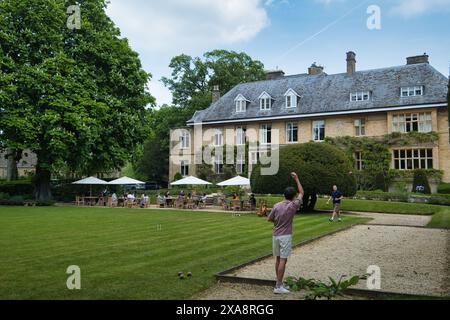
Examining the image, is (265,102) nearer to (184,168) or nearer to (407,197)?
(184,168)

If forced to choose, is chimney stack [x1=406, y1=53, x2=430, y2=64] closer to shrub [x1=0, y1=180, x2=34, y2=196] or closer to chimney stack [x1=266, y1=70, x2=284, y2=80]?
chimney stack [x1=266, y1=70, x2=284, y2=80]

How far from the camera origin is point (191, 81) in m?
63.4

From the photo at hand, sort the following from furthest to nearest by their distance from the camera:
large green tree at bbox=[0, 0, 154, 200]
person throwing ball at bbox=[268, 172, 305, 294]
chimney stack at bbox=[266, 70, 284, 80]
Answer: chimney stack at bbox=[266, 70, 284, 80] < large green tree at bbox=[0, 0, 154, 200] < person throwing ball at bbox=[268, 172, 305, 294]

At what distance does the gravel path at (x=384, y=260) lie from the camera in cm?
887

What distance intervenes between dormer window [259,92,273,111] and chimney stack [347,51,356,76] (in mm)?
8696

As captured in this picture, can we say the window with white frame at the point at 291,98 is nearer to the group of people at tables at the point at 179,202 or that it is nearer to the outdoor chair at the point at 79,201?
the group of people at tables at the point at 179,202

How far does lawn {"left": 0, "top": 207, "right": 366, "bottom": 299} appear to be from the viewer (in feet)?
25.3

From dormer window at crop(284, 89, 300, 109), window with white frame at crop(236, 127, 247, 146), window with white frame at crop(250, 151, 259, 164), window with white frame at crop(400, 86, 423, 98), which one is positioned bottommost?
window with white frame at crop(250, 151, 259, 164)

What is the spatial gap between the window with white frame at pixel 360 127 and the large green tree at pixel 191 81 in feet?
77.9

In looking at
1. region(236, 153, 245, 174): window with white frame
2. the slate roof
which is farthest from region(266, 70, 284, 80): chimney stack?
region(236, 153, 245, 174): window with white frame

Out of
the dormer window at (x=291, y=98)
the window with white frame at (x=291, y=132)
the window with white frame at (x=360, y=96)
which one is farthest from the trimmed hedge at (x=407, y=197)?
the dormer window at (x=291, y=98)

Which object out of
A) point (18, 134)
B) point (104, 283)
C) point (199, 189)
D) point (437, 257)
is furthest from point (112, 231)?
point (199, 189)

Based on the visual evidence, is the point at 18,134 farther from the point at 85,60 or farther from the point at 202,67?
the point at 202,67
